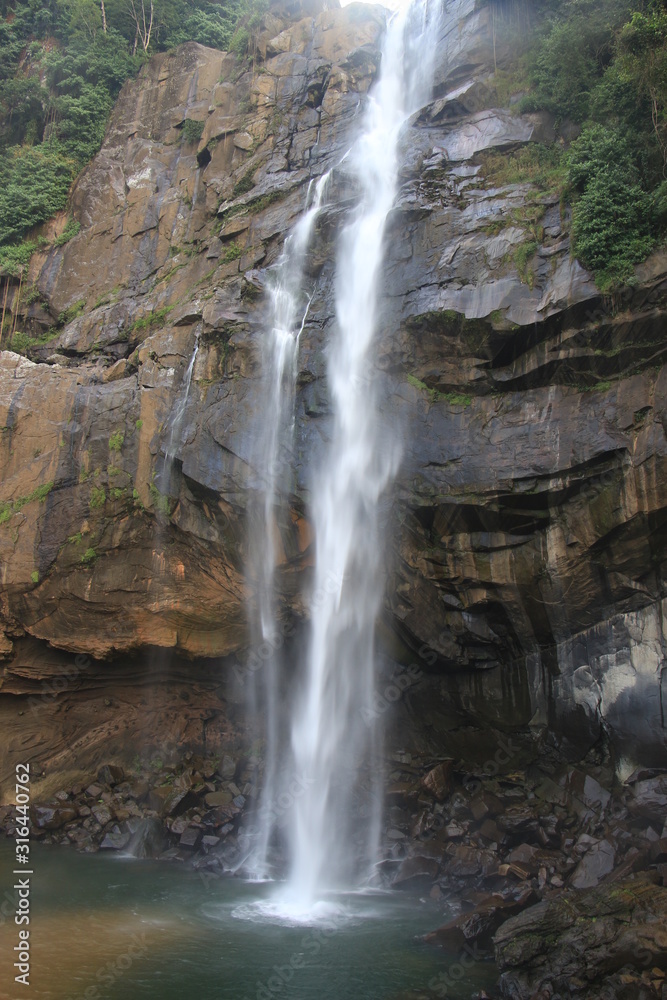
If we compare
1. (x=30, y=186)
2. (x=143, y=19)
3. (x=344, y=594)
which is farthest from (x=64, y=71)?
(x=344, y=594)

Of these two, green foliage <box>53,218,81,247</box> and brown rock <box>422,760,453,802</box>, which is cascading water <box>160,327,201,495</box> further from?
green foliage <box>53,218,81,247</box>

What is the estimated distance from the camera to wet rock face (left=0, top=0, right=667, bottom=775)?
12922 millimetres

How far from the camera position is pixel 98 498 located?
56.7 feet

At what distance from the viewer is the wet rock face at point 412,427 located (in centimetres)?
1292

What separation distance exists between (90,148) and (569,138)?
18667 millimetres

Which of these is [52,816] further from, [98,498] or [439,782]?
[439,782]

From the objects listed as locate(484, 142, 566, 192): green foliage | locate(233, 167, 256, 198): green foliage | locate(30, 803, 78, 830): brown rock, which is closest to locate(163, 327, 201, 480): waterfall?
locate(233, 167, 256, 198): green foliage

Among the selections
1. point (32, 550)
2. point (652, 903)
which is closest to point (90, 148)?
point (32, 550)

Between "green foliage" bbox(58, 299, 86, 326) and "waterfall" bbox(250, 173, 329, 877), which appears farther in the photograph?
"green foliage" bbox(58, 299, 86, 326)

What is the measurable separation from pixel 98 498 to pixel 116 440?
62.4 inches

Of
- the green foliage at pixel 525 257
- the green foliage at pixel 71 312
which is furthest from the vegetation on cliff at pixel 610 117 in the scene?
the green foliage at pixel 71 312

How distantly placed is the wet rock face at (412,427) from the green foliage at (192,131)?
90.9 inches

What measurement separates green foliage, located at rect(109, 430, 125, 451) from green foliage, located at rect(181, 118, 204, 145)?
13612 millimetres

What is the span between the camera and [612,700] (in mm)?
12828
